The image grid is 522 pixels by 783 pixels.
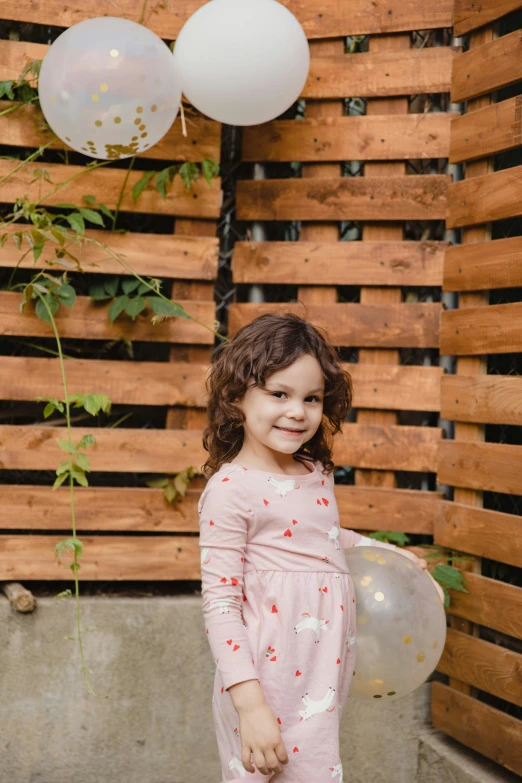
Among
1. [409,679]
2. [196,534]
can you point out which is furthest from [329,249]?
[409,679]

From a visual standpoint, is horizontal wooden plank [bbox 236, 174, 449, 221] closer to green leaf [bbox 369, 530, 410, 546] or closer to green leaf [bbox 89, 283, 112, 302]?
green leaf [bbox 89, 283, 112, 302]

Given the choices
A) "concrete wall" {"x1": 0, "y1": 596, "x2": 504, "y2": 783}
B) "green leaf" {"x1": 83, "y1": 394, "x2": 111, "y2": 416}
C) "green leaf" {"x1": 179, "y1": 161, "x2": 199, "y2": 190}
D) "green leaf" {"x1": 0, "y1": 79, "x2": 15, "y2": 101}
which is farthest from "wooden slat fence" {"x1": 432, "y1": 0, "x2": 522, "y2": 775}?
"green leaf" {"x1": 0, "y1": 79, "x2": 15, "y2": 101}

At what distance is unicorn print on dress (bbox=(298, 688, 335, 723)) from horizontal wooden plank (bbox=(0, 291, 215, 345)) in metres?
1.52

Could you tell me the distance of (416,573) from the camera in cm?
210

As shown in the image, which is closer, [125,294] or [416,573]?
[416,573]

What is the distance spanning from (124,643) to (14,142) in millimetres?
1820

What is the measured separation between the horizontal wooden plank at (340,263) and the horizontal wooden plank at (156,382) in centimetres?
33

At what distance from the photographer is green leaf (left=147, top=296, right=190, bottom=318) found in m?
2.98

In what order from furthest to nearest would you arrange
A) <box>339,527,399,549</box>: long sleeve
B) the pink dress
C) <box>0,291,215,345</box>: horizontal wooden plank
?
<box>0,291,215,345</box>: horizontal wooden plank, <box>339,527,399,549</box>: long sleeve, the pink dress

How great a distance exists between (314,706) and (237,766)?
0.20 meters

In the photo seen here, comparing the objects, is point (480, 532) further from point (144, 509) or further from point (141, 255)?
point (141, 255)

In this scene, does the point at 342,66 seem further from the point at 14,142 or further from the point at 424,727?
the point at 424,727

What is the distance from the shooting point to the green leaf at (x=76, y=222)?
2898 millimetres

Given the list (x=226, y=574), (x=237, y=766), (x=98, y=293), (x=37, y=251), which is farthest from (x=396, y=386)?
(x=237, y=766)
